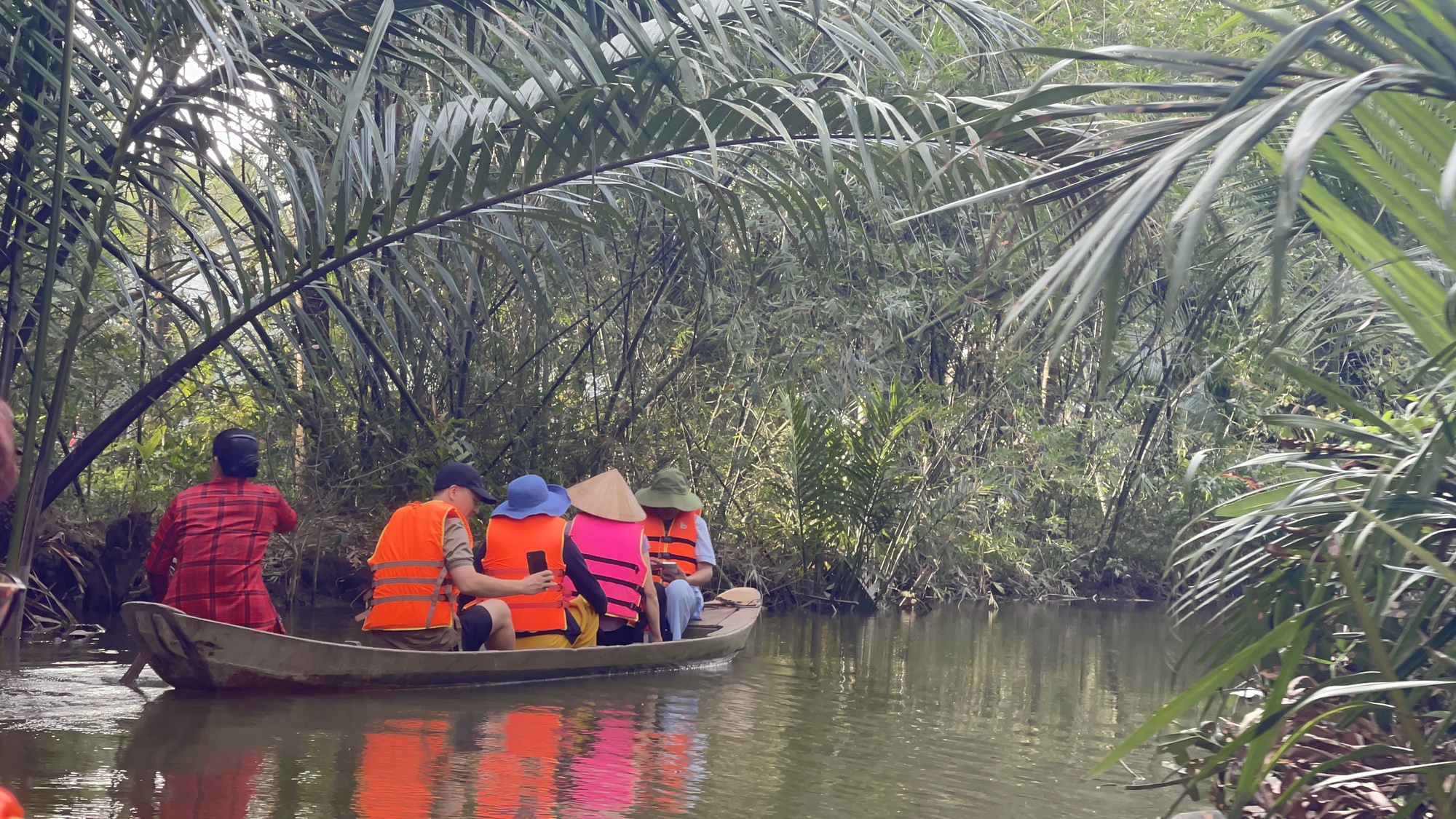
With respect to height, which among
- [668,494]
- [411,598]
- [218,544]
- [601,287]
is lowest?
[411,598]

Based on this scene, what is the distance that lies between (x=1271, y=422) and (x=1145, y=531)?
14.7 meters

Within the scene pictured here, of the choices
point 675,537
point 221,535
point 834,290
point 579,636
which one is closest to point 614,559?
point 579,636

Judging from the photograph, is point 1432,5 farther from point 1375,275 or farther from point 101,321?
point 101,321

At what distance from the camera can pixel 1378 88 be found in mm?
2316

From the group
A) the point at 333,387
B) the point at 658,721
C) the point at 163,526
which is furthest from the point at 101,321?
the point at 658,721

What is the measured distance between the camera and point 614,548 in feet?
27.8

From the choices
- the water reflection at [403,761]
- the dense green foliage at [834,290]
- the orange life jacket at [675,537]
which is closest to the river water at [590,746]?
the water reflection at [403,761]

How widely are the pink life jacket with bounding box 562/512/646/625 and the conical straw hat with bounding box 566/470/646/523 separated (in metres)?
0.06

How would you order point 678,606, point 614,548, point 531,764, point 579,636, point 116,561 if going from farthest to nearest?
point 116,561
point 678,606
point 579,636
point 614,548
point 531,764

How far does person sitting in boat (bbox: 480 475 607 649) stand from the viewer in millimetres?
7871

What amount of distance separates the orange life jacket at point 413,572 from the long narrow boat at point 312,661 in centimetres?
30

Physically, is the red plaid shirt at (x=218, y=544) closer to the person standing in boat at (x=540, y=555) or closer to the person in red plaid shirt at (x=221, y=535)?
the person in red plaid shirt at (x=221, y=535)

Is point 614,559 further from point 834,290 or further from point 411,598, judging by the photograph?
point 834,290

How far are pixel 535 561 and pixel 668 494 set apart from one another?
1.82m
